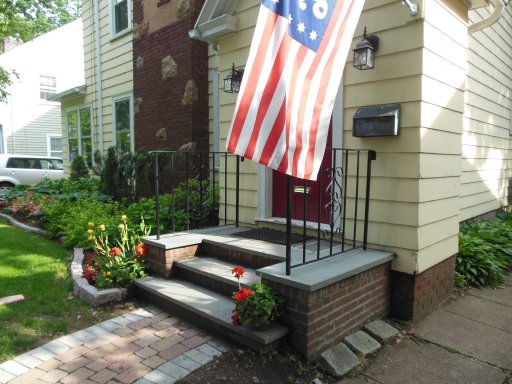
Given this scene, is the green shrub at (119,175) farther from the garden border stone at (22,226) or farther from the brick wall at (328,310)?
the brick wall at (328,310)

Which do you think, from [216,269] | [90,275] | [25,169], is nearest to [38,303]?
[90,275]

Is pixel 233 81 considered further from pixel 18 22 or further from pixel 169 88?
pixel 18 22

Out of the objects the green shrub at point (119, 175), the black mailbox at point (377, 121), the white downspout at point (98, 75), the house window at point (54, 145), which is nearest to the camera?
the black mailbox at point (377, 121)

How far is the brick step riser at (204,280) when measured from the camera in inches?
129

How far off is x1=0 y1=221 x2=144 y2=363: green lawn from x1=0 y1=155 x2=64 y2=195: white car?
7.77 m

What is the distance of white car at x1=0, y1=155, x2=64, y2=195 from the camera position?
1159 cm

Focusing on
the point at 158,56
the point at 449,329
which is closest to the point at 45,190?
the point at 158,56

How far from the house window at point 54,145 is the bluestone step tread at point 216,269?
56.3ft

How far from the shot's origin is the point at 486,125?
19.2 feet

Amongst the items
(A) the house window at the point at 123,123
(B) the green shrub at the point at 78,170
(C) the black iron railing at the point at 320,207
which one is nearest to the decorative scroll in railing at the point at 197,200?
(C) the black iron railing at the point at 320,207

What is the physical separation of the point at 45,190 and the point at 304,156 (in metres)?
7.29

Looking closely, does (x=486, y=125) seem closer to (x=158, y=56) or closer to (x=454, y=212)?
(x=454, y=212)

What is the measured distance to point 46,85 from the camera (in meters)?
18.0

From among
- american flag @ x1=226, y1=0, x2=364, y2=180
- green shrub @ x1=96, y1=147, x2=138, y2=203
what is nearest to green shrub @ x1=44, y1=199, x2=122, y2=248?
green shrub @ x1=96, y1=147, x2=138, y2=203
